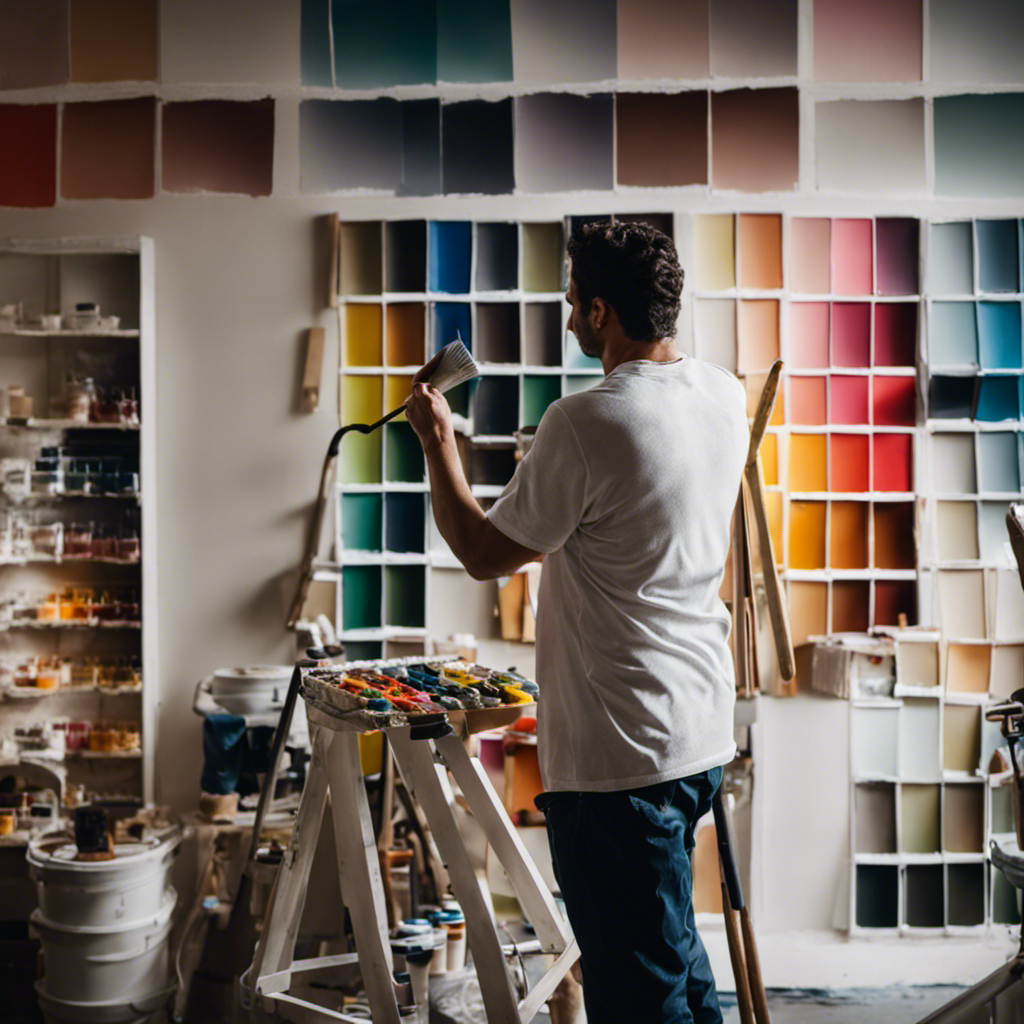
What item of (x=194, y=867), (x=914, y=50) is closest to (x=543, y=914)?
(x=194, y=867)

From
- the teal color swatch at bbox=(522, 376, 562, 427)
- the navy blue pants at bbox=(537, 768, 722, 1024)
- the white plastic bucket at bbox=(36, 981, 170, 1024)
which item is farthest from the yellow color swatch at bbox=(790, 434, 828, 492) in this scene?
the white plastic bucket at bbox=(36, 981, 170, 1024)

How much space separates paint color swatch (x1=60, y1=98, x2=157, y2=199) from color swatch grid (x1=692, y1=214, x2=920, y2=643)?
77.9 inches

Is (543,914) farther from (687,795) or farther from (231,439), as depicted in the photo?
(231,439)

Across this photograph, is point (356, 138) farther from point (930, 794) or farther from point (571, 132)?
point (930, 794)

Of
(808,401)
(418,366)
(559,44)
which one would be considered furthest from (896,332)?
(418,366)

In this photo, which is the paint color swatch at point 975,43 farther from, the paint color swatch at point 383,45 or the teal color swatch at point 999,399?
the paint color swatch at point 383,45

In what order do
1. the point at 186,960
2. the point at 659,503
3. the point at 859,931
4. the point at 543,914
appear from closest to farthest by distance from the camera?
the point at 659,503, the point at 543,914, the point at 186,960, the point at 859,931

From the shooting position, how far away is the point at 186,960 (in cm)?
312

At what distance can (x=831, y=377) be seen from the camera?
11.5 feet

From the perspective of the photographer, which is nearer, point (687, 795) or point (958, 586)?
point (687, 795)

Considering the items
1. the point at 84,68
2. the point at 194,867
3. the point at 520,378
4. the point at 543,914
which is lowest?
the point at 194,867

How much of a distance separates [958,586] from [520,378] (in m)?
1.70

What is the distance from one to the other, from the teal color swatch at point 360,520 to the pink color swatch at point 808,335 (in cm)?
157

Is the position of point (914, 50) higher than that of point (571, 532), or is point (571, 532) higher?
point (914, 50)
